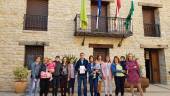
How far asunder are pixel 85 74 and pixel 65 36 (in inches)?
206

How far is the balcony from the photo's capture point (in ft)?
43.1

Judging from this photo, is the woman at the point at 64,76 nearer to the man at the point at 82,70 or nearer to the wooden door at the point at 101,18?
the man at the point at 82,70

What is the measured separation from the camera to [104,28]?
14180 mm

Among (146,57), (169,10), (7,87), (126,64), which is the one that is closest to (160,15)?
(169,10)

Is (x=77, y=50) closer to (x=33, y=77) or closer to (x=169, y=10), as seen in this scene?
(x=33, y=77)

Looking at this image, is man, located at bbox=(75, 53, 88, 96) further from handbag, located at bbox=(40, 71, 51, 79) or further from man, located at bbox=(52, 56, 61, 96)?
handbag, located at bbox=(40, 71, 51, 79)

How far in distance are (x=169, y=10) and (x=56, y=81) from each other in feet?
34.0

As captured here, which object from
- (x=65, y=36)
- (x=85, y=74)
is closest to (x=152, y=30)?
(x=65, y=36)

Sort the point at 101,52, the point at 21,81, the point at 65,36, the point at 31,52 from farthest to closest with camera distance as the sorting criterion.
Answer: the point at 101,52
the point at 65,36
the point at 31,52
the point at 21,81

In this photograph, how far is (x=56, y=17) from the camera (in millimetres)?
13445

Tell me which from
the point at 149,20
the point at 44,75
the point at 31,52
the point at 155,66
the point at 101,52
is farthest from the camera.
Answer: the point at 149,20

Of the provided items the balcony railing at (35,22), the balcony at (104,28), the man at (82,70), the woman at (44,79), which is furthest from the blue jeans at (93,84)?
the balcony railing at (35,22)

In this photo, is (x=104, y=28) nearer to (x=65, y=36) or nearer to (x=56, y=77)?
(x=65, y=36)

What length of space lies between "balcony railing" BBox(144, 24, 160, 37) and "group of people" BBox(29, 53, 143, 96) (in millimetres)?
6919
